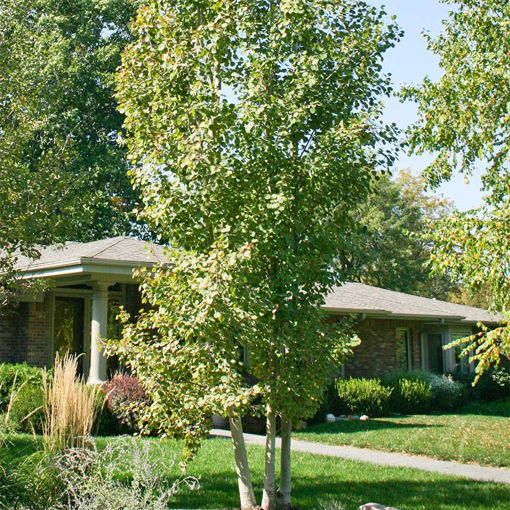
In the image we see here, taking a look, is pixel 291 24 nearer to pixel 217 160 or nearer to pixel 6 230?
pixel 217 160

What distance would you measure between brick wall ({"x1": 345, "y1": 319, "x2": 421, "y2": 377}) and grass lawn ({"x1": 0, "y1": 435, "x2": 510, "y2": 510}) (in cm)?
1100

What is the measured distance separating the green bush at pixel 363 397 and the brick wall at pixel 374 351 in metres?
3.27

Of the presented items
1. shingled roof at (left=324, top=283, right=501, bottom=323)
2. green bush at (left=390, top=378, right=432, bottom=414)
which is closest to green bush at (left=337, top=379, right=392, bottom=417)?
green bush at (left=390, top=378, right=432, bottom=414)

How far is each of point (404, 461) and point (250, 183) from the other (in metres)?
6.58

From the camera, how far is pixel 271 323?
6.65 meters

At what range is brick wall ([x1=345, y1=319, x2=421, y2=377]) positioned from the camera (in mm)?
21891

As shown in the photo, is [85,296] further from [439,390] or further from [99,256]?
[439,390]

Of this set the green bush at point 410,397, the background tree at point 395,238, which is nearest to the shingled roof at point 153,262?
the green bush at point 410,397

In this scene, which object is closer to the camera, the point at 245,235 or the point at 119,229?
the point at 245,235

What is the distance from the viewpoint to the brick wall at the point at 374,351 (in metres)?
21.9

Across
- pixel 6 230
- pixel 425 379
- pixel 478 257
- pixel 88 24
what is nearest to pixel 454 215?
pixel 478 257

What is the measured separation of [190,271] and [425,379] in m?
16.5

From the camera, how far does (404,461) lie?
37.0 feet

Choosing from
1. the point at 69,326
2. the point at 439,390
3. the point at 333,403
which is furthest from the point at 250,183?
the point at 439,390
